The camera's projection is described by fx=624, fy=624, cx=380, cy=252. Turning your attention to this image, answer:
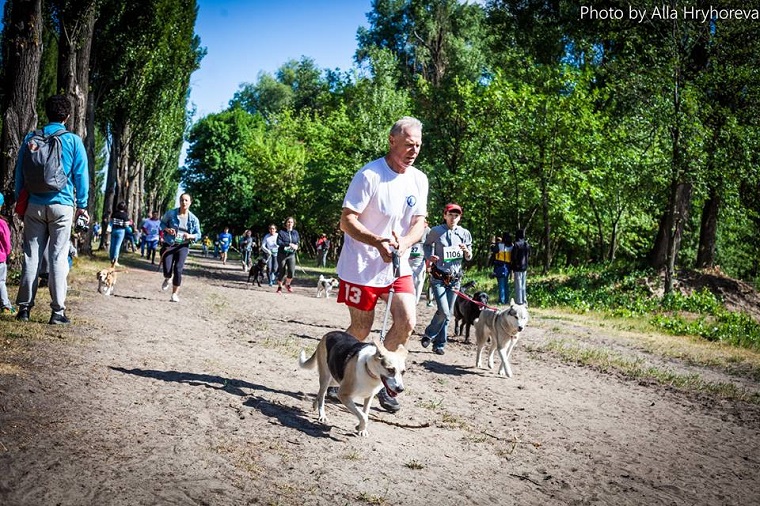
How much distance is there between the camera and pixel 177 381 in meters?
6.09

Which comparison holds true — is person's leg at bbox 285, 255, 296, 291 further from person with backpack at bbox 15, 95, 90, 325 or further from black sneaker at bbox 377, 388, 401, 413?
black sneaker at bbox 377, 388, 401, 413

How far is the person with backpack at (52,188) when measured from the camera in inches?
275

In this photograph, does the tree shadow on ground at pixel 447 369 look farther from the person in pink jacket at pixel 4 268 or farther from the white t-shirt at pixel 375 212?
the person in pink jacket at pixel 4 268

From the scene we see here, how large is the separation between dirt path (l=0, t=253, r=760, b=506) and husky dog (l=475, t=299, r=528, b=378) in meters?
0.35

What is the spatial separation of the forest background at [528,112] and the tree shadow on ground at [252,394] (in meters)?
6.02

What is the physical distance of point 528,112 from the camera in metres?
25.3

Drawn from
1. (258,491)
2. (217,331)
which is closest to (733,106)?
(217,331)

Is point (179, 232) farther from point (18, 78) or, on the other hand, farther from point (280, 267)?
point (280, 267)

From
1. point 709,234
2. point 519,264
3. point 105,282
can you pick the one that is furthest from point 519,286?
point 105,282

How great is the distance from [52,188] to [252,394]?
3366 mm

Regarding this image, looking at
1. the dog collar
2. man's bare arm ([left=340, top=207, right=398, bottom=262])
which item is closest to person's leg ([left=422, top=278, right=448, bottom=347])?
man's bare arm ([left=340, top=207, right=398, bottom=262])

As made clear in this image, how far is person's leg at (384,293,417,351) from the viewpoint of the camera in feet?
18.1

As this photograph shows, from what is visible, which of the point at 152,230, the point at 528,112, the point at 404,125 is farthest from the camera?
the point at 152,230

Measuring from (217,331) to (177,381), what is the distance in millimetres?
4045
